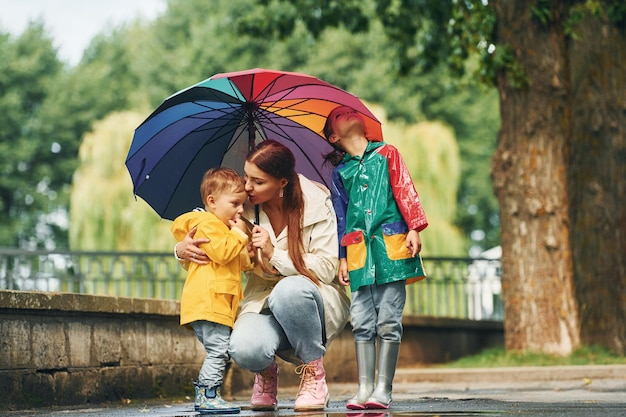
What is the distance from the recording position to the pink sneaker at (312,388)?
6.27 m

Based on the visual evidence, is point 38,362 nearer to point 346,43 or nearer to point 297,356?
point 297,356

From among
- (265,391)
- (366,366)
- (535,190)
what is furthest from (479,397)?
(535,190)

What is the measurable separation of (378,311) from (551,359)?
587 centimetres

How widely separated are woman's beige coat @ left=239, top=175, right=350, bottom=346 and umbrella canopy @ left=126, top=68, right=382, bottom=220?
0.52 m

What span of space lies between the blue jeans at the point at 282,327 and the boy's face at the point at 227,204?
0.44 meters

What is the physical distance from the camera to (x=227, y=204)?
616 centimetres

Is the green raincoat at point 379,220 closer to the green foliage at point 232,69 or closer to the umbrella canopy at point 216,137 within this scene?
the umbrella canopy at point 216,137

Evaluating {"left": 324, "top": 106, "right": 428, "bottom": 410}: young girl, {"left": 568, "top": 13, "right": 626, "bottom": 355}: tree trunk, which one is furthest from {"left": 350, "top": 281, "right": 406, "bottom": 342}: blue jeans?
{"left": 568, "top": 13, "right": 626, "bottom": 355}: tree trunk

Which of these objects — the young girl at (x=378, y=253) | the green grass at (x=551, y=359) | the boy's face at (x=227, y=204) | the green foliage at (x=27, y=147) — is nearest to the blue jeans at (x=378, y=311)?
the young girl at (x=378, y=253)

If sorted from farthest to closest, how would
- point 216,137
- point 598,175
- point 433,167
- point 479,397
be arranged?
1. point 433,167
2. point 598,175
3. point 479,397
4. point 216,137

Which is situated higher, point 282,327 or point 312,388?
point 282,327

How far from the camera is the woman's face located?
6266 millimetres

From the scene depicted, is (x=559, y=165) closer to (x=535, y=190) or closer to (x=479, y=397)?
(x=535, y=190)

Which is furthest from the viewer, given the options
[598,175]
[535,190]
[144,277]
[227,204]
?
[144,277]
